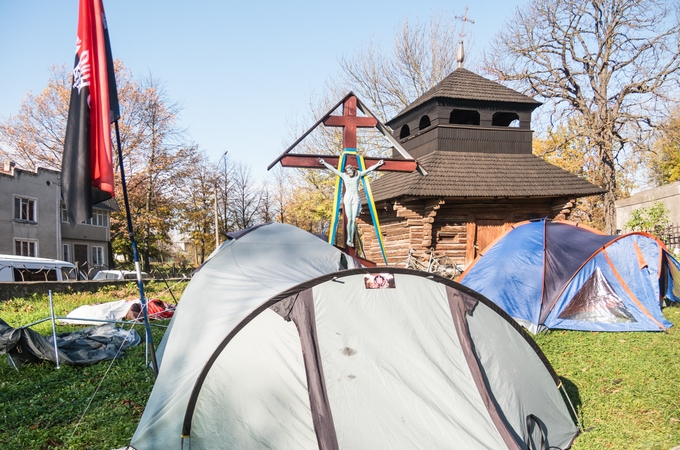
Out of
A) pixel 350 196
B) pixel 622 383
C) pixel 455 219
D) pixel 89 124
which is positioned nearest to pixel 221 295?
pixel 89 124

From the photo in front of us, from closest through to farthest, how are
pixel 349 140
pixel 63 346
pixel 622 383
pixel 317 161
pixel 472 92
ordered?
pixel 622 383
pixel 63 346
pixel 317 161
pixel 349 140
pixel 472 92

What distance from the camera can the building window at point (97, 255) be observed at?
34938 mm

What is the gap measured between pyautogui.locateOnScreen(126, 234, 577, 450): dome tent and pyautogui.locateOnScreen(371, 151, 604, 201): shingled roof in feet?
36.3

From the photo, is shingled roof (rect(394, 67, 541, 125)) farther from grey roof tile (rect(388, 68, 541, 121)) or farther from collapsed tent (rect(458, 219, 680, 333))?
collapsed tent (rect(458, 219, 680, 333))

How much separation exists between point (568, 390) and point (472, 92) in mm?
14382

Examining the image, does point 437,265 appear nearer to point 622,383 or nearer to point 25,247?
point 622,383

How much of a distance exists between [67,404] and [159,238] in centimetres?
3183

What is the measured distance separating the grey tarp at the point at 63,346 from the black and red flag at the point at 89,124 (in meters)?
2.55

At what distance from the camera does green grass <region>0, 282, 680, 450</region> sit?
430 centimetres

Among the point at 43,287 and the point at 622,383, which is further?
the point at 43,287

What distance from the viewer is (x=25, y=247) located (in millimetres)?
28469

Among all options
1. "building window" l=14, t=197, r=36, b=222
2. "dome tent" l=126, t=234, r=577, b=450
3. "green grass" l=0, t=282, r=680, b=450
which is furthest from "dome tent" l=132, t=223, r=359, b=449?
"building window" l=14, t=197, r=36, b=222

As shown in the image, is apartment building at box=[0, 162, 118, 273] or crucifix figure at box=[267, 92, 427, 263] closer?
crucifix figure at box=[267, 92, 427, 263]

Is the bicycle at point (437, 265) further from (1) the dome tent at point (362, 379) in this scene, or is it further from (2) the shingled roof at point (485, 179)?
(1) the dome tent at point (362, 379)
